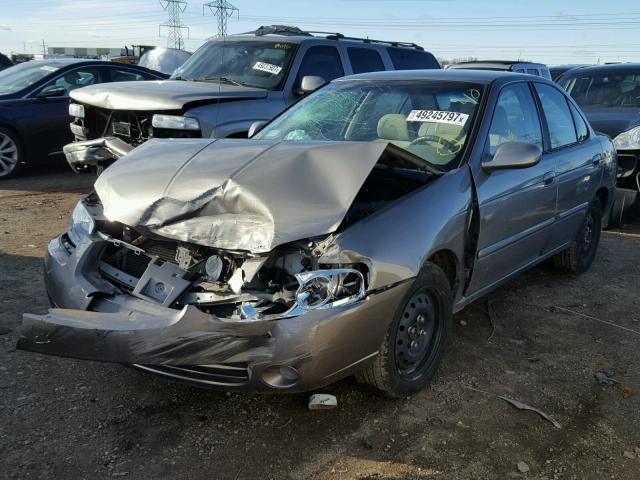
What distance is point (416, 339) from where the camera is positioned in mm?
3285

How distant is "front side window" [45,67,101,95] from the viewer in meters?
9.09

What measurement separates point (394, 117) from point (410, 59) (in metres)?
5.17

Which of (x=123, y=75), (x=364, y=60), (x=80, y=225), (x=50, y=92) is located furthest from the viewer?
(x=123, y=75)

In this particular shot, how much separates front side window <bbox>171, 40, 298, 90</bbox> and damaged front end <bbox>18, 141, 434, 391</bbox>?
419cm

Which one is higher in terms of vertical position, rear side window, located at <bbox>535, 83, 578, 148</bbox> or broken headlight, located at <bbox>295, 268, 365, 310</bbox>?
A: rear side window, located at <bbox>535, 83, 578, 148</bbox>

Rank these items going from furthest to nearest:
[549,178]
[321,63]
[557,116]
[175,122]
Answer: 1. [321,63]
2. [175,122]
3. [557,116]
4. [549,178]

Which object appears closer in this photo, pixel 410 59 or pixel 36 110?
A: pixel 36 110

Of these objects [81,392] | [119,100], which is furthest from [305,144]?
[119,100]

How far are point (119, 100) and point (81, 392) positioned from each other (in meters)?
4.12

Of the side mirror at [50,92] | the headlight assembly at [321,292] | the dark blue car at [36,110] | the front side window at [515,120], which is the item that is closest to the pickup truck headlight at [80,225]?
the headlight assembly at [321,292]

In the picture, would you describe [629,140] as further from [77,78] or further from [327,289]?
[77,78]

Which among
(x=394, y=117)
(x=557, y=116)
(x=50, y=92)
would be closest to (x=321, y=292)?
(x=394, y=117)

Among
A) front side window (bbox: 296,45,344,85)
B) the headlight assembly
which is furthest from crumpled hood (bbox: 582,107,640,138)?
the headlight assembly

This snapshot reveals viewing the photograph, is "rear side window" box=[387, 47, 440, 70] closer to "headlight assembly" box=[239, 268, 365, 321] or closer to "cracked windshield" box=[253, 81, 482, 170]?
"cracked windshield" box=[253, 81, 482, 170]
